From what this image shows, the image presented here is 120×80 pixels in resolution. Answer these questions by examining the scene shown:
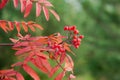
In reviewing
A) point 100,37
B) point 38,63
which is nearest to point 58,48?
point 38,63

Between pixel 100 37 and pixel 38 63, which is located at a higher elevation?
pixel 38 63

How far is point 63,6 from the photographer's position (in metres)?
4.37

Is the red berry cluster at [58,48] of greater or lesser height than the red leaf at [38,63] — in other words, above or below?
above

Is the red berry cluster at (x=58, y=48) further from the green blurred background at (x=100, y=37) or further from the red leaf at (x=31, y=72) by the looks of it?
the green blurred background at (x=100, y=37)

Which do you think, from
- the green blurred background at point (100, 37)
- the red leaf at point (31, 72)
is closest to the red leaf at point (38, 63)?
the red leaf at point (31, 72)

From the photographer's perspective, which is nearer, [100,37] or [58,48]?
[58,48]

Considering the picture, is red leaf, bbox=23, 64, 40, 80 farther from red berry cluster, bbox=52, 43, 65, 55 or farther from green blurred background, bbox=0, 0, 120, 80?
green blurred background, bbox=0, 0, 120, 80

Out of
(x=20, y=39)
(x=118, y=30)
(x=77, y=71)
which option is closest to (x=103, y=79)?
(x=118, y=30)

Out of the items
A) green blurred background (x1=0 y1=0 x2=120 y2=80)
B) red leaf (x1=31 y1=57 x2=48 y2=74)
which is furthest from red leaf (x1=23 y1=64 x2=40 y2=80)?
green blurred background (x1=0 y1=0 x2=120 y2=80)

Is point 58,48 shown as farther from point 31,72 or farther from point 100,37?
point 100,37

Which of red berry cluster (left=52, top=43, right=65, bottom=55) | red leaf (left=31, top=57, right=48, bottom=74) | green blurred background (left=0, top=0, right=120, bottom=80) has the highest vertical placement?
red berry cluster (left=52, top=43, right=65, bottom=55)

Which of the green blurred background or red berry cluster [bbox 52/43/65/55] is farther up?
red berry cluster [bbox 52/43/65/55]

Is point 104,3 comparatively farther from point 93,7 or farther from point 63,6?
point 63,6

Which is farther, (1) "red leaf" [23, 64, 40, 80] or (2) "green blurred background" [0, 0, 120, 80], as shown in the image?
(2) "green blurred background" [0, 0, 120, 80]
